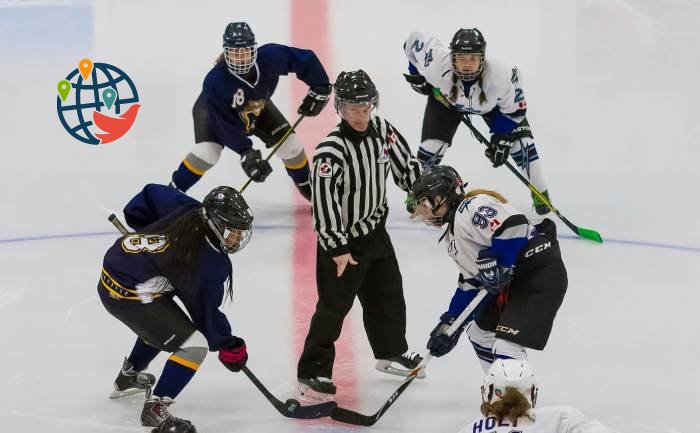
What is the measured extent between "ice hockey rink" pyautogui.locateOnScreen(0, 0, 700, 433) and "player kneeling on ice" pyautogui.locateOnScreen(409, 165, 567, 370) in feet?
1.73

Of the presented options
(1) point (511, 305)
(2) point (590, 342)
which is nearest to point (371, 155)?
(1) point (511, 305)

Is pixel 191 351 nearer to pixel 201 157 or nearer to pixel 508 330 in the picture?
pixel 508 330

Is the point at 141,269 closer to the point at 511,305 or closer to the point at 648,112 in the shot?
the point at 511,305

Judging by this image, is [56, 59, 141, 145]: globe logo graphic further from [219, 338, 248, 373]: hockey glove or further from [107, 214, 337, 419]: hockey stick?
[219, 338, 248, 373]: hockey glove

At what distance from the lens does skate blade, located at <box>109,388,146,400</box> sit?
4.50 meters

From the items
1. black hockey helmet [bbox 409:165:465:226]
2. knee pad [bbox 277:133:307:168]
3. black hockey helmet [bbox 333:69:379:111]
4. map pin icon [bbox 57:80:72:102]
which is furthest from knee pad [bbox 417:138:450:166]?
map pin icon [bbox 57:80:72:102]

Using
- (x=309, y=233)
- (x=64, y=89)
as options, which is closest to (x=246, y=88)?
(x=309, y=233)

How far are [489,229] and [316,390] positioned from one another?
1025 millimetres

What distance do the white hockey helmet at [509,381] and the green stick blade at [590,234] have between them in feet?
10.6

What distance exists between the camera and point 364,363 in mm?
4859

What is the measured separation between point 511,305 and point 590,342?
1.07 metres

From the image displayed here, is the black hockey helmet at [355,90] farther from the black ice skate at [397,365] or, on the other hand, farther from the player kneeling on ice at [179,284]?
the black ice skate at [397,365]

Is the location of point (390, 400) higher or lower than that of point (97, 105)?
lower

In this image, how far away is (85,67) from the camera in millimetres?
7414
